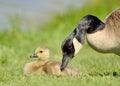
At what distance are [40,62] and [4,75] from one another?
3.91 feet

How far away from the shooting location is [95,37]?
7.79 m

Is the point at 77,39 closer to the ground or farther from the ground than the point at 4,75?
farther from the ground

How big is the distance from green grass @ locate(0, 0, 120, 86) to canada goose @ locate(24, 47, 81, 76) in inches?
7.2

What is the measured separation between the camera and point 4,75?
8.46 metres

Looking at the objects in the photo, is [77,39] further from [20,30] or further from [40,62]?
[20,30]

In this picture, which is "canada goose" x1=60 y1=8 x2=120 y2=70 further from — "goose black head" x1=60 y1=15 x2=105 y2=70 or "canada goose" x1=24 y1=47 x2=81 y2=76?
"canada goose" x1=24 y1=47 x2=81 y2=76

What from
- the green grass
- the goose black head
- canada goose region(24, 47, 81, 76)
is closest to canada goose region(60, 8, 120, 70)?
the goose black head

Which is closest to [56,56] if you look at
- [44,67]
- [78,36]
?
[44,67]

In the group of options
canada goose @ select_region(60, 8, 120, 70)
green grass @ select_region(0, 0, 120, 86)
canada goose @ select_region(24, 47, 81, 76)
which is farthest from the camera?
canada goose @ select_region(24, 47, 81, 76)

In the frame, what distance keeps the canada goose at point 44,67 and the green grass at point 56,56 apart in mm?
182

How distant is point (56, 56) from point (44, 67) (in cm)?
316

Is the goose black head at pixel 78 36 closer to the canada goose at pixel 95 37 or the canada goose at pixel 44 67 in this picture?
the canada goose at pixel 95 37

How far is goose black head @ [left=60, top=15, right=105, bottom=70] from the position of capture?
777 centimetres

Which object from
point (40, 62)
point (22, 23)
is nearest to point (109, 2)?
→ point (22, 23)
